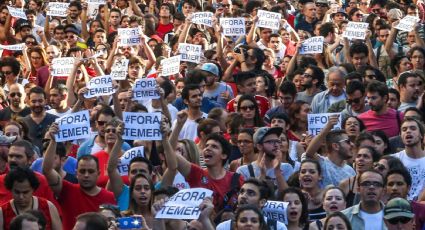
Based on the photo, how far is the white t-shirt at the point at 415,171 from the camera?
14.6 m

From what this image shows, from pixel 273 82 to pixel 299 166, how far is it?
3139 mm

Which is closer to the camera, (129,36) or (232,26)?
(129,36)

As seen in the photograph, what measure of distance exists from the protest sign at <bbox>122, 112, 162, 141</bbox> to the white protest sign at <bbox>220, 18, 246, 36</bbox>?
617cm

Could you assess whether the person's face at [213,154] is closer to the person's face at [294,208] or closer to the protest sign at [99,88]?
the person's face at [294,208]

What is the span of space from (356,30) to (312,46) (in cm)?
72

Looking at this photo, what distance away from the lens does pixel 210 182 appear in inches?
548

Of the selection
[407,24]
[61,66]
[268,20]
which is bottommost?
[61,66]

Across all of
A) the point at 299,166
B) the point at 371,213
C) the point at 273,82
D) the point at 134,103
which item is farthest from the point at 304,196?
the point at 273,82

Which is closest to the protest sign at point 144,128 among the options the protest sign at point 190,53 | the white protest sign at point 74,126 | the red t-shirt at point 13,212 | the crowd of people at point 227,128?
the crowd of people at point 227,128

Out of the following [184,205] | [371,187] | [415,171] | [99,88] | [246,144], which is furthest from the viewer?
[99,88]

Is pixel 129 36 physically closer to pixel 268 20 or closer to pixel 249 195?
pixel 268 20

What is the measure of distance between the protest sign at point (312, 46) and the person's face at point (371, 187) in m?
6.18

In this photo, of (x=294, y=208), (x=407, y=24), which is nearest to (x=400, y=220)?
(x=294, y=208)

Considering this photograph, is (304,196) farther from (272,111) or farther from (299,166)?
(272,111)
